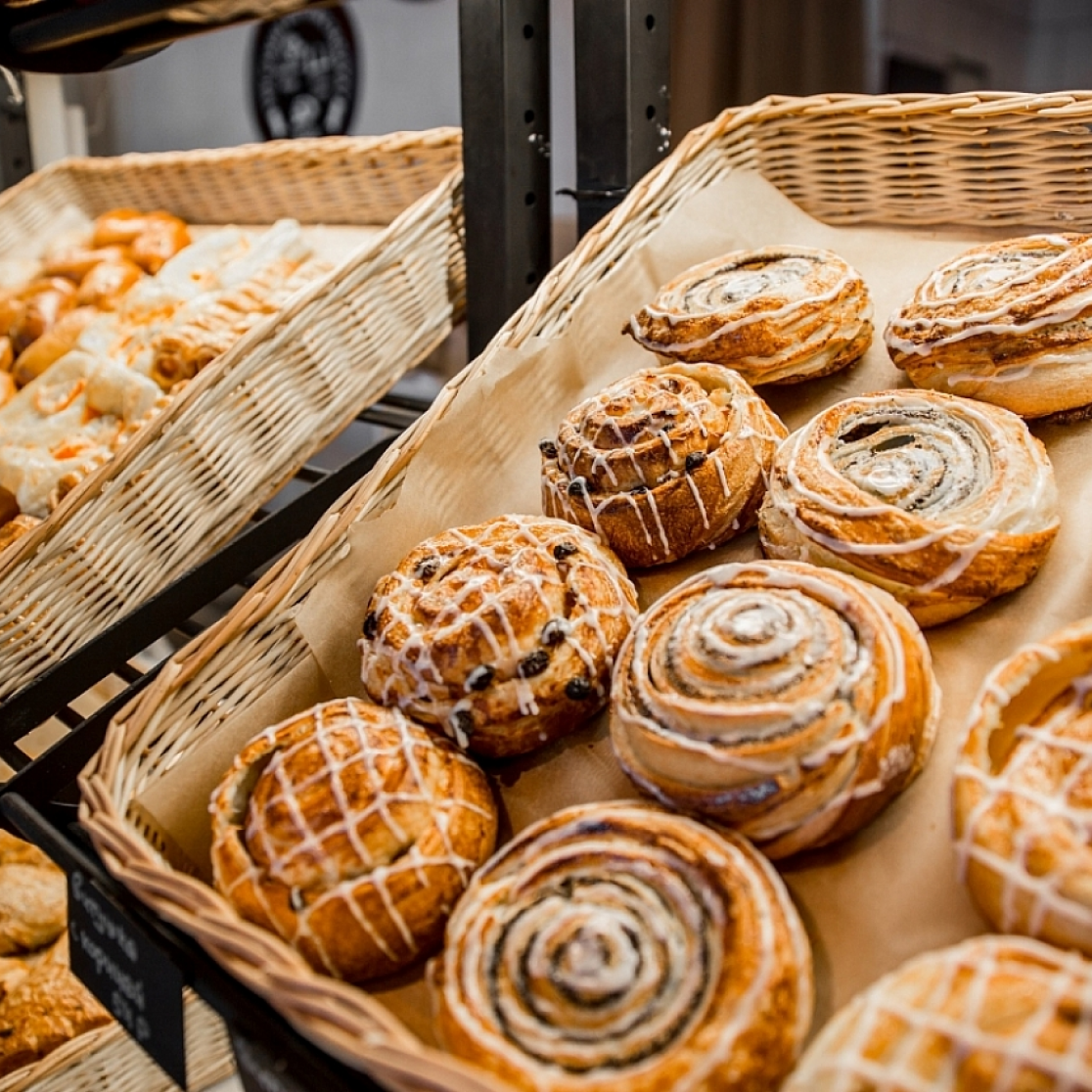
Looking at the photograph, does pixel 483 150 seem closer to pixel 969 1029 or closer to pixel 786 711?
pixel 786 711

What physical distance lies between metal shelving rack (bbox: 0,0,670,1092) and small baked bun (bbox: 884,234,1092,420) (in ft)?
2.41

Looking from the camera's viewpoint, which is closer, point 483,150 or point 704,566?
point 704,566

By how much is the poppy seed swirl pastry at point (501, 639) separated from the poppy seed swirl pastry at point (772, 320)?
50 cm

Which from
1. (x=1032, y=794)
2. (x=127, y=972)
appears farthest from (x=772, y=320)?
(x=127, y=972)

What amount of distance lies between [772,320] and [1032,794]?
0.96 m

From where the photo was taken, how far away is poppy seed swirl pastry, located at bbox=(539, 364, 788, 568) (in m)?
1.58

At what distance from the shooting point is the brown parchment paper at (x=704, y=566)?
3.79 ft

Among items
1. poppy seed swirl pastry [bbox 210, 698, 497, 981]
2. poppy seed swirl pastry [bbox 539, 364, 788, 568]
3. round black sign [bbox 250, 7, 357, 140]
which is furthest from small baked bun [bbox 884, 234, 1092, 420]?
round black sign [bbox 250, 7, 357, 140]

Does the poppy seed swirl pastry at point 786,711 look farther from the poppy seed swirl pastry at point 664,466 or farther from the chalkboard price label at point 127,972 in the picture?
the chalkboard price label at point 127,972

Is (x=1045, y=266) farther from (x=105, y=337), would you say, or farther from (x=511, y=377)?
(x=105, y=337)

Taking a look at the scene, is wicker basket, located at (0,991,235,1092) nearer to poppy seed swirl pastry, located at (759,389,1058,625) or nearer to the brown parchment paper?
the brown parchment paper

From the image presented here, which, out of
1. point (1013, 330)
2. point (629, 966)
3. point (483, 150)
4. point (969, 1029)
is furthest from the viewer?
point (483, 150)

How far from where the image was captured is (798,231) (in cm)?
214

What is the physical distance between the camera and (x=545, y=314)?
1894 millimetres
